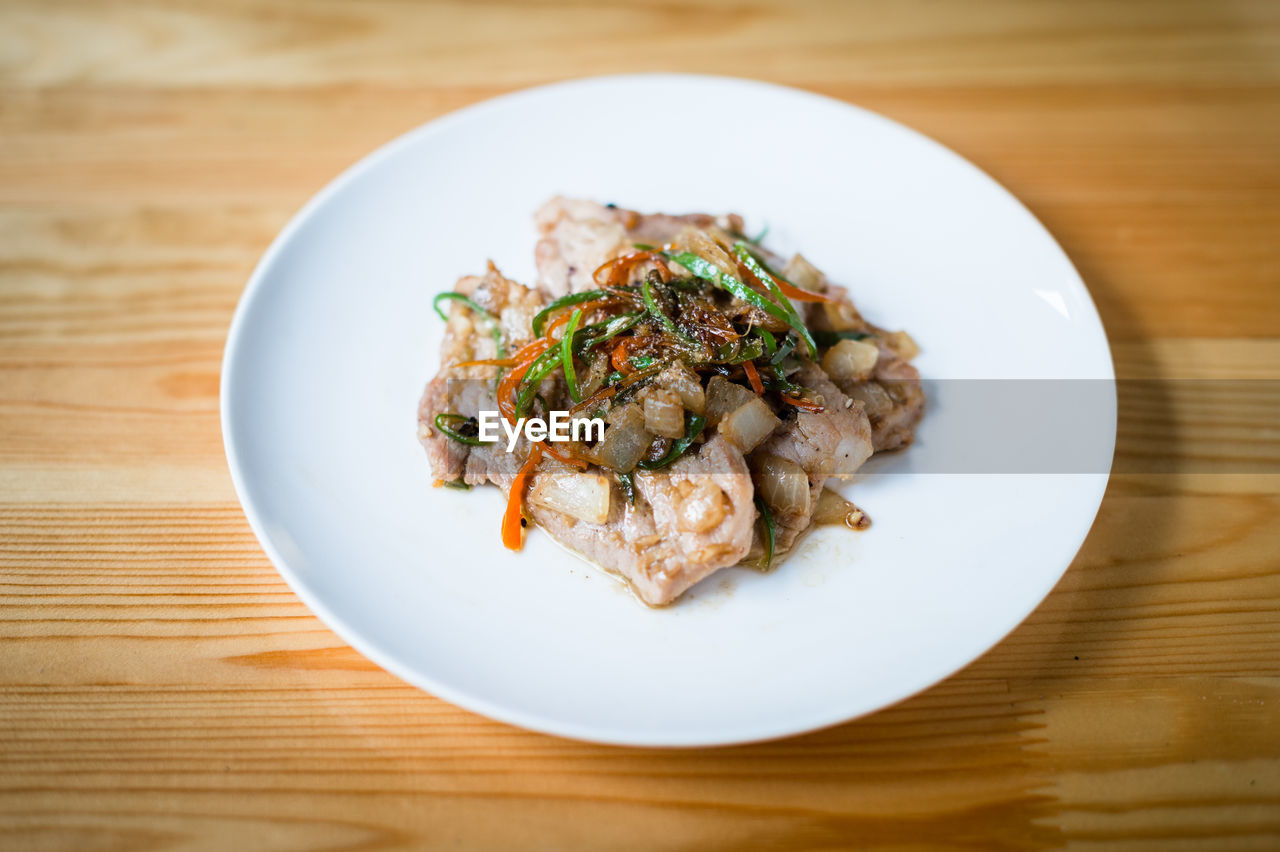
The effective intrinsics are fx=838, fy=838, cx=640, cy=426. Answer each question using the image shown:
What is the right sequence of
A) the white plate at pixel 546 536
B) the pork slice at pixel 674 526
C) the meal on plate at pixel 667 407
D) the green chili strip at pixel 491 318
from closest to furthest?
the white plate at pixel 546 536 → the pork slice at pixel 674 526 → the meal on plate at pixel 667 407 → the green chili strip at pixel 491 318

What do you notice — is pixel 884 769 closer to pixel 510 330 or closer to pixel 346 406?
pixel 510 330

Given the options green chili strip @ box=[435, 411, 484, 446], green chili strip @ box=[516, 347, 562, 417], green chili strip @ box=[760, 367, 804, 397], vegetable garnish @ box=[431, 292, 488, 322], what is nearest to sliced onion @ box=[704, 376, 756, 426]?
green chili strip @ box=[760, 367, 804, 397]

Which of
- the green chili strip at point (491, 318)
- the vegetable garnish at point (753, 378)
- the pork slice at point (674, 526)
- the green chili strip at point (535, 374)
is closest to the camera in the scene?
the pork slice at point (674, 526)

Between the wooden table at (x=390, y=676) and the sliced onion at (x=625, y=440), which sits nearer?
the wooden table at (x=390, y=676)

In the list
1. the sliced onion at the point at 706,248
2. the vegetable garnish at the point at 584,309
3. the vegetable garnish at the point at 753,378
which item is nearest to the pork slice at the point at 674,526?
the vegetable garnish at the point at 753,378

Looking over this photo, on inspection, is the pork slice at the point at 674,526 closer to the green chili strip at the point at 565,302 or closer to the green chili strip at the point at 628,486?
the green chili strip at the point at 628,486

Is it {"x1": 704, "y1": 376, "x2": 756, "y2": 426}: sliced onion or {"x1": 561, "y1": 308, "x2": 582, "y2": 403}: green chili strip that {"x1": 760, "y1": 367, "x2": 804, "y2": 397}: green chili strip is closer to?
{"x1": 704, "y1": 376, "x2": 756, "y2": 426}: sliced onion

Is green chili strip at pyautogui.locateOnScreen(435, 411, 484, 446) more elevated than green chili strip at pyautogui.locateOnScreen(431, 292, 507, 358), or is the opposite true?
green chili strip at pyautogui.locateOnScreen(431, 292, 507, 358)

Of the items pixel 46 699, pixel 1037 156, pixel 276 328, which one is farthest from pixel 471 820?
pixel 1037 156
